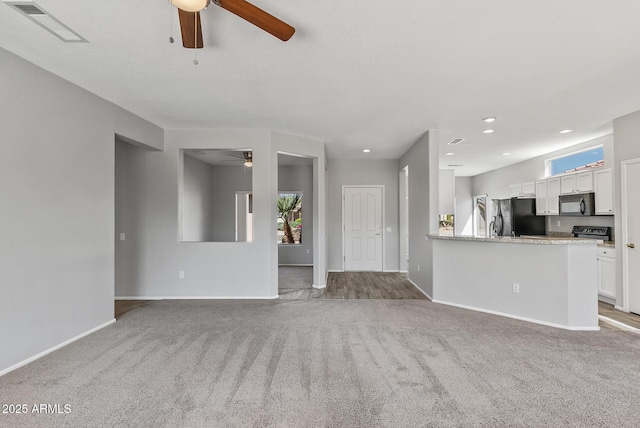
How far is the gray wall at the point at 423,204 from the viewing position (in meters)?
4.64

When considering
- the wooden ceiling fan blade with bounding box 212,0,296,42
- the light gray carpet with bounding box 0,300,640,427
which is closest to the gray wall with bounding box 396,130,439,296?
the light gray carpet with bounding box 0,300,640,427

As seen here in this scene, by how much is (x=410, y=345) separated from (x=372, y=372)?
2.21 feet

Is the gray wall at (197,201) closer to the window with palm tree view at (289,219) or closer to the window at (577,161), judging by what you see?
the window with palm tree view at (289,219)

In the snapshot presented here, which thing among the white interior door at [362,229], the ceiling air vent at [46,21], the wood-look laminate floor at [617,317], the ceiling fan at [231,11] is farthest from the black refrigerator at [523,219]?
the ceiling air vent at [46,21]

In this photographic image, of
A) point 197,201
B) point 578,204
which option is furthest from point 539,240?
point 197,201

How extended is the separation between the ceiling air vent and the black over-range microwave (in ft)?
21.9

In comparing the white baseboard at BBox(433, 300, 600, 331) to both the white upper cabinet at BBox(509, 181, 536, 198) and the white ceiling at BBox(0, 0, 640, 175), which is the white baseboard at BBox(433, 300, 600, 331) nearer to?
the white ceiling at BBox(0, 0, 640, 175)

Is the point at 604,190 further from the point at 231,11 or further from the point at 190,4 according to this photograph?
the point at 190,4

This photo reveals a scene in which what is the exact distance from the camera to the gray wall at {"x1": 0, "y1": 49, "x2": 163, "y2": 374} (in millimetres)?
2527

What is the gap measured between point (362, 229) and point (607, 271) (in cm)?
411

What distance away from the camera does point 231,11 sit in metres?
1.70

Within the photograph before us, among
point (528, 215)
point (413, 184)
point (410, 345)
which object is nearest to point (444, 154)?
point (413, 184)

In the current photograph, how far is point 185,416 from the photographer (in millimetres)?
1909

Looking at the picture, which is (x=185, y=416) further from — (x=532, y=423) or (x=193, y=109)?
(x=193, y=109)
